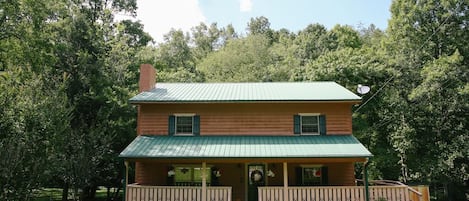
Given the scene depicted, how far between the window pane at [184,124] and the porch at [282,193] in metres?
3.59

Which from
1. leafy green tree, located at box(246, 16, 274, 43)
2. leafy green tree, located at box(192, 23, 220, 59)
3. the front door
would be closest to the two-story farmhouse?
the front door

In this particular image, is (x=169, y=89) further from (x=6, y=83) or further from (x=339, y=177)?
(x=339, y=177)

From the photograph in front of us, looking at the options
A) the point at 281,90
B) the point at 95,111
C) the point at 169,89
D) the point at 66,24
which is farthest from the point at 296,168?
the point at 66,24

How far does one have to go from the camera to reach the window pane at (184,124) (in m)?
18.2

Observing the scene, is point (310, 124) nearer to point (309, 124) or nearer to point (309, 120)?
point (309, 124)

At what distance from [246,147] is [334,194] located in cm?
419

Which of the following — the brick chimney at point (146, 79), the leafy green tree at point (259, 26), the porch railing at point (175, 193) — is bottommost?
the porch railing at point (175, 193)

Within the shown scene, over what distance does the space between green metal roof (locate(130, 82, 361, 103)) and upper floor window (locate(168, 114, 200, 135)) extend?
38.6 inches

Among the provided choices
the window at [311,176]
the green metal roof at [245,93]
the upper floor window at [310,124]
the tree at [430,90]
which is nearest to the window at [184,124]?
the green metal roof at [245,93]

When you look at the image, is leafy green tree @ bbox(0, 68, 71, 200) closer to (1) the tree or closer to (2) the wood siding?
(2) the wood siding

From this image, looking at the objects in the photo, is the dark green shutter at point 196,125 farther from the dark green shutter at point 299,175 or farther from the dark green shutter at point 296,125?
the dark green shutter at point 299,175

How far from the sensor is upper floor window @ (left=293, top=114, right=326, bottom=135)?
17.9m

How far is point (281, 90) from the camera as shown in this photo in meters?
19.7

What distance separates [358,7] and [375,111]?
28.6 feet
